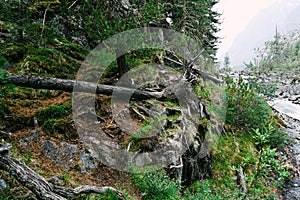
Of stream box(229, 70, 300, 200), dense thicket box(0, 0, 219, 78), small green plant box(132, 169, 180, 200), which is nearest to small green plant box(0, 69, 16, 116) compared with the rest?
dense thicket box(0, 0, 219, 78)

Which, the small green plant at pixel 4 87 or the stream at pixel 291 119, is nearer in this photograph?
the small green plant at pixel 4 87

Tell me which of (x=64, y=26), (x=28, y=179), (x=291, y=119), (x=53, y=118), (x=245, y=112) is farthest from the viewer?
(x=291, y=119)

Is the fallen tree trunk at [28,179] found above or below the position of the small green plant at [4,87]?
below

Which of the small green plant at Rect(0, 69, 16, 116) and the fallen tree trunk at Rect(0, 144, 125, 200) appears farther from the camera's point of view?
the small green plant at Rect(0, 69, 16, 116)

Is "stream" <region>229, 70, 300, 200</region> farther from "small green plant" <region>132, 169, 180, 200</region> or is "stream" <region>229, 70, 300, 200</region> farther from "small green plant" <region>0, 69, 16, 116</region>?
"small green plant" <region>0, 69, 16, 116</region>

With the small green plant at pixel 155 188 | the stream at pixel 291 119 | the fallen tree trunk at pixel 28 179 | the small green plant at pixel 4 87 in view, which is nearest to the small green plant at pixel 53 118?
the small green plant at pixel 4 87

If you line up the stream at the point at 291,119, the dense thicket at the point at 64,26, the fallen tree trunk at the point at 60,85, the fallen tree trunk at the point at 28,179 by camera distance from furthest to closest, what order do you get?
the stream at the point at 291,119, the dense thicket at the point at 64,26, the fallen tree trunk at the point at 60,85, the fallen tree trunk at the point at 28,179

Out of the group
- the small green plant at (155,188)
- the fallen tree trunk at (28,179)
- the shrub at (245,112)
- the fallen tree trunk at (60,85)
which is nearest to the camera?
the fallen tree trunk at (28,179)

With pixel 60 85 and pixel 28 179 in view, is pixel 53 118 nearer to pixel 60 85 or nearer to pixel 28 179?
pixel 60 85

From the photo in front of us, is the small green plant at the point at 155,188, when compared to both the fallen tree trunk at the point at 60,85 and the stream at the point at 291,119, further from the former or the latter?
the stream at the point at 291,119

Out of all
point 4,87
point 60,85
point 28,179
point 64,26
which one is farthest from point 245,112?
point 28,179

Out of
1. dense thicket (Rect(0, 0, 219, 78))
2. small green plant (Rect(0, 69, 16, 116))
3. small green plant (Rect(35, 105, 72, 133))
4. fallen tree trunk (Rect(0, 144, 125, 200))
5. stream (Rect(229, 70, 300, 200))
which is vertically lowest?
stream (Rect(229, 70, 300, 200))

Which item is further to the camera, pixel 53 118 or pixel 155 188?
pixel 53 118

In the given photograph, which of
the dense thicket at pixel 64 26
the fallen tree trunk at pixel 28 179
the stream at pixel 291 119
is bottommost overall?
the stream at pixel 291 119
